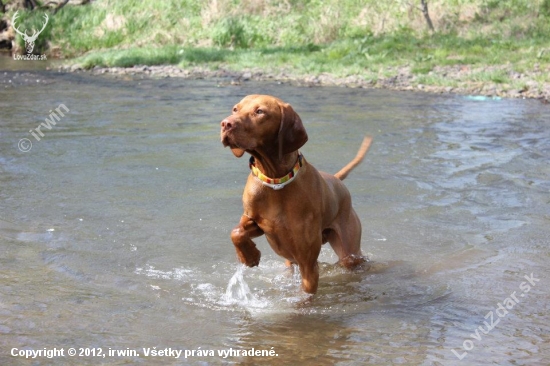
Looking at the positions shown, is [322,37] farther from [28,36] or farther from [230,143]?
[230,143]

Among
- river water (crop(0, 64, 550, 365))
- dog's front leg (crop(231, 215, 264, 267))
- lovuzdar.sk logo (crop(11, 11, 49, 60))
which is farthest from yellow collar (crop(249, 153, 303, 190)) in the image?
lovuzdar.sk logo (crop(11, 11, 49, 60))

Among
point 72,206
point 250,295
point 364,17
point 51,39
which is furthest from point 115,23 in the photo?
point 250,295

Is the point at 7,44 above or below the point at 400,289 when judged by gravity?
below

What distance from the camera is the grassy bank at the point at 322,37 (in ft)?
58.6

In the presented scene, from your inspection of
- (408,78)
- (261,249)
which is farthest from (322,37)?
(261,249)

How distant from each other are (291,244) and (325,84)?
13.0 m

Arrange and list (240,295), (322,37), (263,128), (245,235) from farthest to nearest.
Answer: (322,37) → (240,295) → (245,235) → (263,128)

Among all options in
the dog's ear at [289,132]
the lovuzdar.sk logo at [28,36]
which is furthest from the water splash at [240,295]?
the lovuzdar.sk logo at [28,36]

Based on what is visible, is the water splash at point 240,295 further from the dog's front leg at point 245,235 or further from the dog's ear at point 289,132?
the dog's ear at point 289,132

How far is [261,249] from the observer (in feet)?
22.0

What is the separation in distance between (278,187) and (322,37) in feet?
64.9

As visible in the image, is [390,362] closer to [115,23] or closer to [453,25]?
[453,25]

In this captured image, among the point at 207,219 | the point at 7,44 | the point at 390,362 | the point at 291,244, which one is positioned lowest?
the point at 7,44

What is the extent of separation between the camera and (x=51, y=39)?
26.8m
